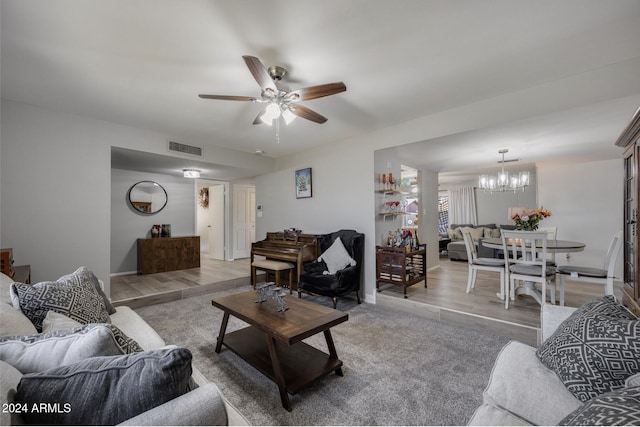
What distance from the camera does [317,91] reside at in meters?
2.17

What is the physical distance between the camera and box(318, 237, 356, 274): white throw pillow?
12.3ft

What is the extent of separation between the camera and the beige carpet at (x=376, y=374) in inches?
65.6

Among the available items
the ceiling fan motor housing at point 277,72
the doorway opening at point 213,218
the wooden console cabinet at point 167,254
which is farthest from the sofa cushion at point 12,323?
the doorway opening at point 213,218

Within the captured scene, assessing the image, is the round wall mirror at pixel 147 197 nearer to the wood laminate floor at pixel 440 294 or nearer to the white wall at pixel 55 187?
the wood laminate floor at pixel 440 294

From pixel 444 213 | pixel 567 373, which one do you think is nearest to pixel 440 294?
pixel 567 373

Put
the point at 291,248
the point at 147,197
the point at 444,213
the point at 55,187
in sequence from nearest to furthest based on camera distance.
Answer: the point at 55,187
the point at 291,248
the point at 147,197
the point at 444,213

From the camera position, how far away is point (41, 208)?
3.10 m

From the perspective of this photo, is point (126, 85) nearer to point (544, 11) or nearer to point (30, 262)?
point (30, 262)

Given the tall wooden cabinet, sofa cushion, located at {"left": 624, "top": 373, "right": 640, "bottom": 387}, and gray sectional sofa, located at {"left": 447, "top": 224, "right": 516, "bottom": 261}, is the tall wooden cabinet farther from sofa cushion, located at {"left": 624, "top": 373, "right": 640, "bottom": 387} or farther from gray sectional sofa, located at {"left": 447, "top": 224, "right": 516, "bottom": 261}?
gray sectional sofa, located at {"left": 447, "top": 224, "right": 516, "bottom": 261}

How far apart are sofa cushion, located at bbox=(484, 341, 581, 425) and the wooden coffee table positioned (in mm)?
1047

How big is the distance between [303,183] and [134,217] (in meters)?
3.56

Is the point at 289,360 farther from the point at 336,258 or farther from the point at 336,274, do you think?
the point at 336,258

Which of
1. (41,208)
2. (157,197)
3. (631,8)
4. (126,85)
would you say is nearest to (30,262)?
(41,208)

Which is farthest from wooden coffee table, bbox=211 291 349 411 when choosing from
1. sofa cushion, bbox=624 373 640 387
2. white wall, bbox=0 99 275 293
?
white wall, bbox=0 99 275 293
